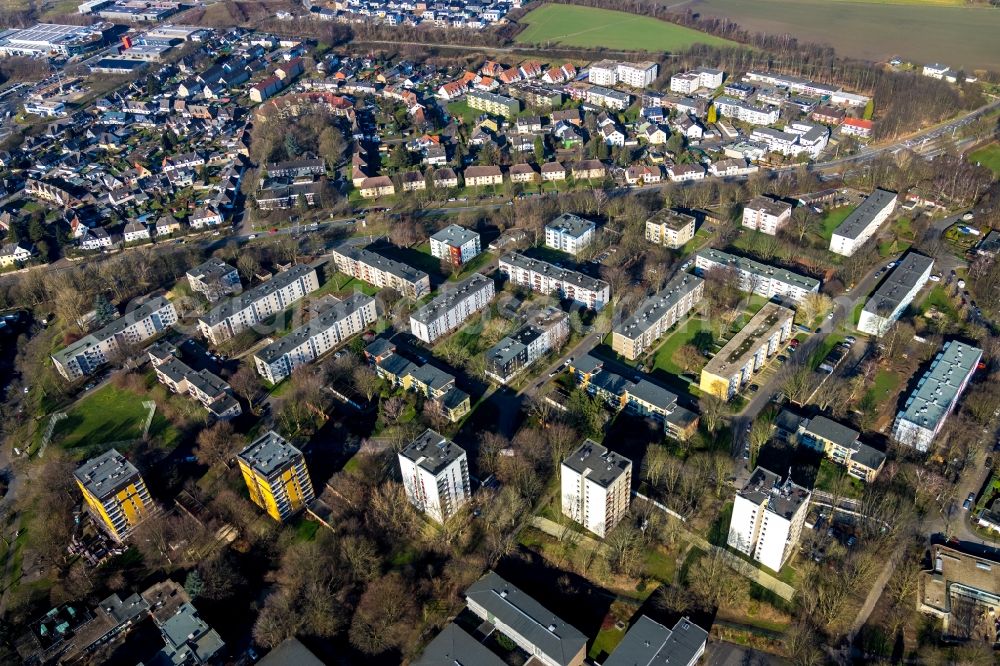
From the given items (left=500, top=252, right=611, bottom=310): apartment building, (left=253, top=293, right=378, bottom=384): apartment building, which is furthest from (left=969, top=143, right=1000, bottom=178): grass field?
(left=253, top=293, right=378, bottom=384): apartment building

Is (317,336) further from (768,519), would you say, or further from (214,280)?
(768,519)

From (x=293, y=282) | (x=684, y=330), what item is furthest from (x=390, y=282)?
(x=684, y=330)

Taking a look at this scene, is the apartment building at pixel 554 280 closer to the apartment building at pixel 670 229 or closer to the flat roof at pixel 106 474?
the apartment building at pixel 670 229

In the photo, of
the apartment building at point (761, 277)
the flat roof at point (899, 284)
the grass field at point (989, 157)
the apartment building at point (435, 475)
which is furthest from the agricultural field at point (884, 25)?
the apartment building at point (435, 475)

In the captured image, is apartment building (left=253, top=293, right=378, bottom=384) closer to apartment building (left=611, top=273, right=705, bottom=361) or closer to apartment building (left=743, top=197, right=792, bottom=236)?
apartment building (left=611, top=273, right=705, bottom=361)

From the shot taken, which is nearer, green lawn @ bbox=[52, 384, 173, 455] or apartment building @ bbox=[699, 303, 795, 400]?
apartment building @ bbox=[699, 303, 795, 400]

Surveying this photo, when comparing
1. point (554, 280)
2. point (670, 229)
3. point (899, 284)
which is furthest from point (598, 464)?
point (899, 284)
